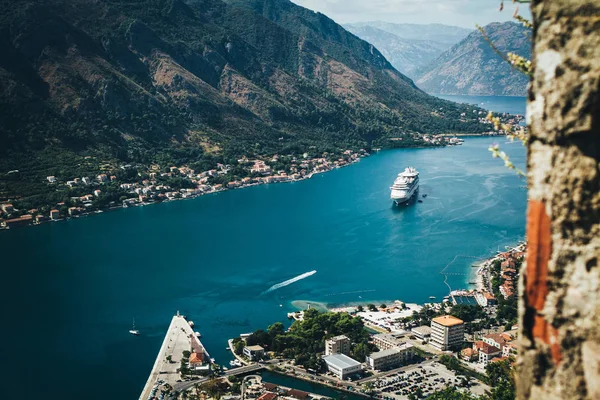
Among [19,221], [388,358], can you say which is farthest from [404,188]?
[19,221]

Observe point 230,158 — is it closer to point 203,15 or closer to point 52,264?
point 52,264

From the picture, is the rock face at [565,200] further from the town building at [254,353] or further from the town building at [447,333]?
the town building at [447,333]

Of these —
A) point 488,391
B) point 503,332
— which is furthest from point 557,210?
point 503,332

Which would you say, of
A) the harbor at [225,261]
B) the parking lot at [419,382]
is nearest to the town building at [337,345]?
the parking lot at [419,382]

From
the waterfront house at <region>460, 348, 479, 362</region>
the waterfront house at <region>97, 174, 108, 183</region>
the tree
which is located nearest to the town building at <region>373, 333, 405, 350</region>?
the waterfront house at <region>460, 348, 479, 362</region>

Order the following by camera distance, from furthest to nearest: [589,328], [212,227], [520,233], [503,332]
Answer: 1. [212,227]
2. [520,233]
3. [503,332]
4. [589,328]

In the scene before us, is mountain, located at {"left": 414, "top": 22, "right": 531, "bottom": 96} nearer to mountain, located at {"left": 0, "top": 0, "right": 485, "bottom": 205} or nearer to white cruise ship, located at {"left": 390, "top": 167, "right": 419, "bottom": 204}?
mountain, located at {"left": 0, "top": 0, "right": 485, "bottom": 205}
